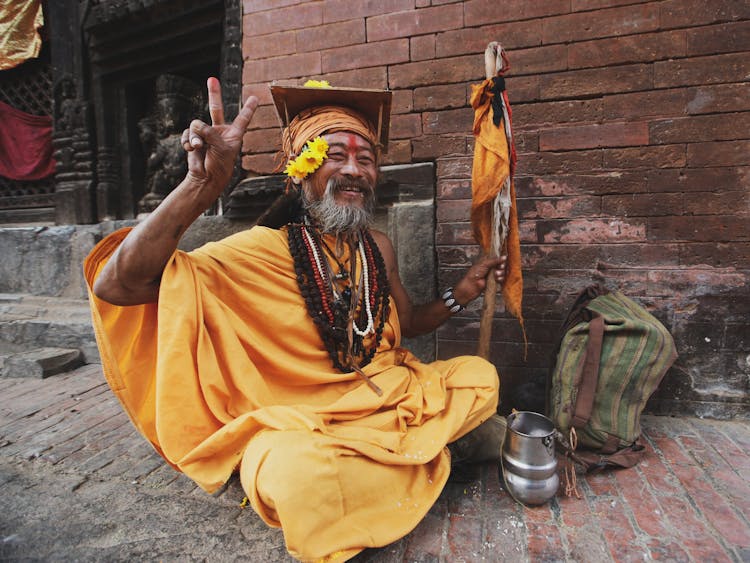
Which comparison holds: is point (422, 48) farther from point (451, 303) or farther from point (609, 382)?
point (609, 382)

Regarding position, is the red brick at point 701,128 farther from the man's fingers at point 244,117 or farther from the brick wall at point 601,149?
the man's fingers at point 244,117

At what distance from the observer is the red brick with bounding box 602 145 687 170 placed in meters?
2.40

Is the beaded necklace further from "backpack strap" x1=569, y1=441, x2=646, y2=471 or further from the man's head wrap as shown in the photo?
"backpack strap" x1=569, y1=441, x2=646, y2=471

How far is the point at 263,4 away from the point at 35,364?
3.39 m

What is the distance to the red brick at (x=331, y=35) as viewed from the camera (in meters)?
2.81

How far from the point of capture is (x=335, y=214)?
2053mm

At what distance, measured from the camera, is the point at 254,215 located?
10.6 feet

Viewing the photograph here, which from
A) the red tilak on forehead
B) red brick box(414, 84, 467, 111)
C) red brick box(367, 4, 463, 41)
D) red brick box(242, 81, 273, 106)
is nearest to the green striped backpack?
the red tilak on forehead

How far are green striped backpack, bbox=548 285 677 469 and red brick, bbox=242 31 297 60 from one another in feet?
8.68

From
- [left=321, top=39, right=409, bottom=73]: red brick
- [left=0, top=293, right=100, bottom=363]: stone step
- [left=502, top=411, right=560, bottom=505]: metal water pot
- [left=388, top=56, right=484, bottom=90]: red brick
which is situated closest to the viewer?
[left=502, top=411, right=560, bottom=505]: metal water pot

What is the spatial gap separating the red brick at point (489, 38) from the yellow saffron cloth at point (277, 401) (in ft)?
5.46

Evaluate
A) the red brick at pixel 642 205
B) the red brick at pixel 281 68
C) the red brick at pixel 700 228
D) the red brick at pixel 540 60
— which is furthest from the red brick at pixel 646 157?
the red brick at pixel 281 68

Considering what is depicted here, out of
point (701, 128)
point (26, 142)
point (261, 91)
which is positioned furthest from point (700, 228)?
point (26, 142)

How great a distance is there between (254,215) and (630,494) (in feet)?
9.40
